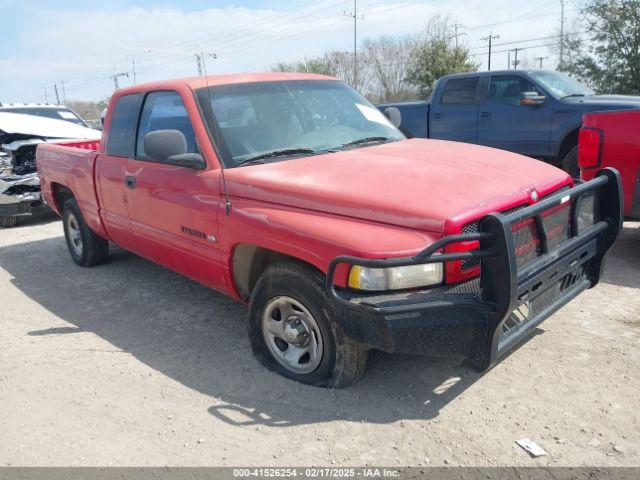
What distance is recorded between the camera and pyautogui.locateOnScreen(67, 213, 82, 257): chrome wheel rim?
609 cm

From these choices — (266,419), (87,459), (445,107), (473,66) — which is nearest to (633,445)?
(266,419)

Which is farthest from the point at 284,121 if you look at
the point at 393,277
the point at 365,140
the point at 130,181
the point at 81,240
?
the point at 81,240

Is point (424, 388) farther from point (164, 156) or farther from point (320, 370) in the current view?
point (164, 156)

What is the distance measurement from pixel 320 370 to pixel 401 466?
79 cm

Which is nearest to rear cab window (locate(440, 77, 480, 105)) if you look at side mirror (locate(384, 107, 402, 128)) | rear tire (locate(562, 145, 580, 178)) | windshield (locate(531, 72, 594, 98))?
windshield (locate(531, 72, 594, 98))

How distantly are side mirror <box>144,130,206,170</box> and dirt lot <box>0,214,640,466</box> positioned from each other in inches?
52.0

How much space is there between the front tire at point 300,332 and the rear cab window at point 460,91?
7.40 meters

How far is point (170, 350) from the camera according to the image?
3.95m

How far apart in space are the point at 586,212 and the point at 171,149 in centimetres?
269

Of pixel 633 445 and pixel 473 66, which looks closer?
pixel 633 445

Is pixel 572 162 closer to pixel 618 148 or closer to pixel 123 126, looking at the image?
pixel 618 148

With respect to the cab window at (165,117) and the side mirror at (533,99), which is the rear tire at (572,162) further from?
the cab window at (165,117)

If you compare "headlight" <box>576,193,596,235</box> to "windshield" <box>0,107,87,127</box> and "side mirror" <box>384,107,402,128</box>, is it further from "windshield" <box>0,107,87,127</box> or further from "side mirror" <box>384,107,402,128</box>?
"windshield" <box>0,107,87,127</box>

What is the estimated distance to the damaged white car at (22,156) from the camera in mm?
8320
